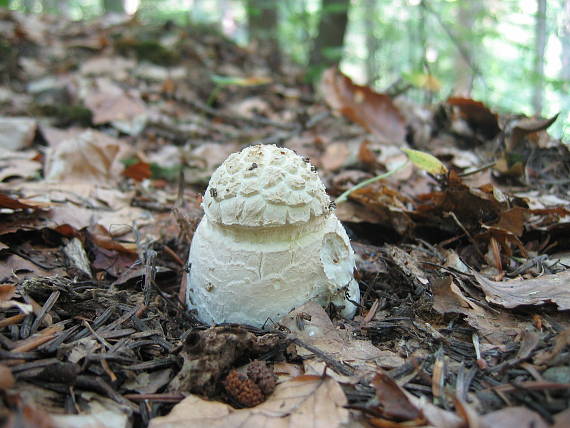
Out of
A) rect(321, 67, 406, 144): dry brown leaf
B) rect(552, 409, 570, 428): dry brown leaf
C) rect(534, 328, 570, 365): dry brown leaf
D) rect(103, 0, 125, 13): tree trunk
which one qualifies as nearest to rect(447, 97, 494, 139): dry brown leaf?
rect(321, 67, 406, 144): dry brown leaf

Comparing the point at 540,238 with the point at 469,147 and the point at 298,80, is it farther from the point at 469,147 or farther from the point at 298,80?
the point at 298,80

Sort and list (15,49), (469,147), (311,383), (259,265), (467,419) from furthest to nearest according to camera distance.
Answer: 1. (15,49)
2. (469,147)
3. (259,265)
4. (311,383)
5. (467,419)

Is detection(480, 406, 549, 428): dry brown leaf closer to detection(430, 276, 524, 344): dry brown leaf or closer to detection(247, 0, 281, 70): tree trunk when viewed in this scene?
detection(430, 276, 524, 344): dry brown leaf

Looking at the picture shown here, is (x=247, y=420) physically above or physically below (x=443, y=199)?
below

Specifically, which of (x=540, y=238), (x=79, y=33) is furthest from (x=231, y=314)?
(x=79, y=33)

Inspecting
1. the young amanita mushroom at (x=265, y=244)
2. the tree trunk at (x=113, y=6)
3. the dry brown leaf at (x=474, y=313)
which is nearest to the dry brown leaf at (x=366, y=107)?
the young amanita mushroom at (x=265, y=244)

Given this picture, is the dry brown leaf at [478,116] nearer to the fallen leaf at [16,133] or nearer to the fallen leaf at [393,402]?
the fallen leaf at [393,402]
